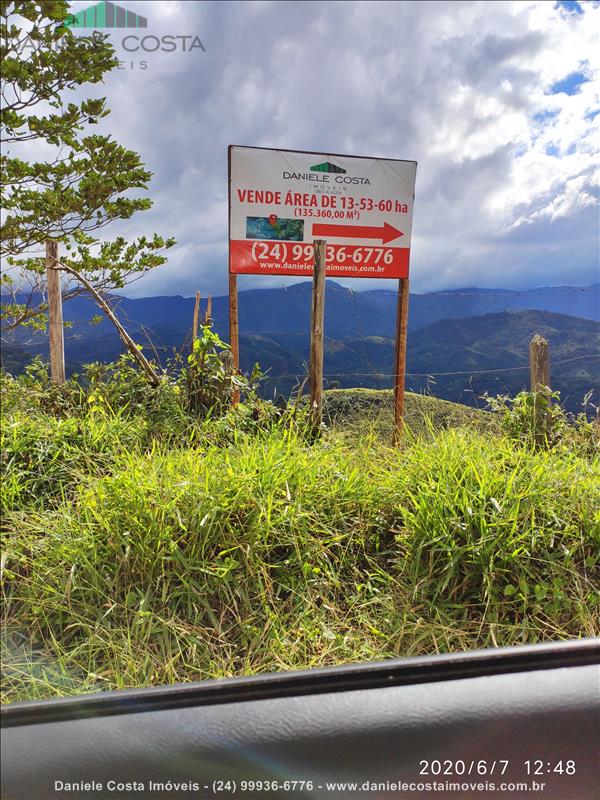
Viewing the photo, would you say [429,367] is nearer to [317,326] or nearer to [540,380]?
[540,380]

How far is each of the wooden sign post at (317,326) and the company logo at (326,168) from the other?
478 millimetres

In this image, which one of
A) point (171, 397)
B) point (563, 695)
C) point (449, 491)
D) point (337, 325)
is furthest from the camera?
point (337, 325)

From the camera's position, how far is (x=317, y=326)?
2.49m

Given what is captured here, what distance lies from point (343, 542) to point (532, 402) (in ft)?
4.20

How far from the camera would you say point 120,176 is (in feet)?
5.89

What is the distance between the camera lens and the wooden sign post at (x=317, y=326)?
2463 millimetres

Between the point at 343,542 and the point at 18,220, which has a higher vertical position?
the point at 18,220

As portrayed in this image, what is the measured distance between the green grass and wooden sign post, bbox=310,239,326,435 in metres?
0.70

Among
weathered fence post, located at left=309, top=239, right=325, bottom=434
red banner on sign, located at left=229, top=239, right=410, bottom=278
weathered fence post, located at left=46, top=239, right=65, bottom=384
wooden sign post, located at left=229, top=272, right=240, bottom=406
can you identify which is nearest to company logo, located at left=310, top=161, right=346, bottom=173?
red banner on sign, located at left=229, top=239, right=410, bottom=278

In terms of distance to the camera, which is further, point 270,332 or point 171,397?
point 270,332

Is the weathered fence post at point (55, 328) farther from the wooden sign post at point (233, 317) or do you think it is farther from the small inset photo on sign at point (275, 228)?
the small inset photo on sign at point (275, 228)

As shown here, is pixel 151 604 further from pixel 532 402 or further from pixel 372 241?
pixel 372 241

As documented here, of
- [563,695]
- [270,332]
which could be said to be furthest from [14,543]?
[270,332]

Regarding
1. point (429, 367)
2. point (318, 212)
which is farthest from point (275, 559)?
point (318, 212)
